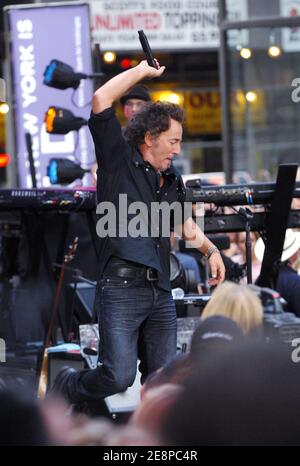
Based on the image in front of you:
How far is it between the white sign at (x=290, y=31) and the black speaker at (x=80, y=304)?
5.51 m

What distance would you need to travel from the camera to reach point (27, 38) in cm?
948

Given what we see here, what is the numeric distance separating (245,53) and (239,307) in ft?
30.6

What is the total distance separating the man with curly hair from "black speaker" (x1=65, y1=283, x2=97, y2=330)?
7.32 ft

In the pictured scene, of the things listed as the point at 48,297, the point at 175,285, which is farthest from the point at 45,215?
the point at 175,285

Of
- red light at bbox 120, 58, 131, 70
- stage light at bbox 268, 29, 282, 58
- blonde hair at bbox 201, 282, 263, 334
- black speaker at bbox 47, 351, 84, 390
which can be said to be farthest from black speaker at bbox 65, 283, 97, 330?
red light at bbox 120, 58, 131, 70

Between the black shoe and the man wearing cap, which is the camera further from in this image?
the man wearing cap

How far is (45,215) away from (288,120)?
24.9 feet

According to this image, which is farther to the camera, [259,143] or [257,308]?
[259,143]

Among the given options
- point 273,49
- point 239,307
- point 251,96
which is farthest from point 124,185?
point 251,96

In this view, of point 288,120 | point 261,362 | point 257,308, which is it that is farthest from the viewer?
point 288,120

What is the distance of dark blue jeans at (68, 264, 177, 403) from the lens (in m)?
4.55

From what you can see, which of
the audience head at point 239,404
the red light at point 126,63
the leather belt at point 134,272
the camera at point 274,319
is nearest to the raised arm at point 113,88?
the leather belt at point 134,272
